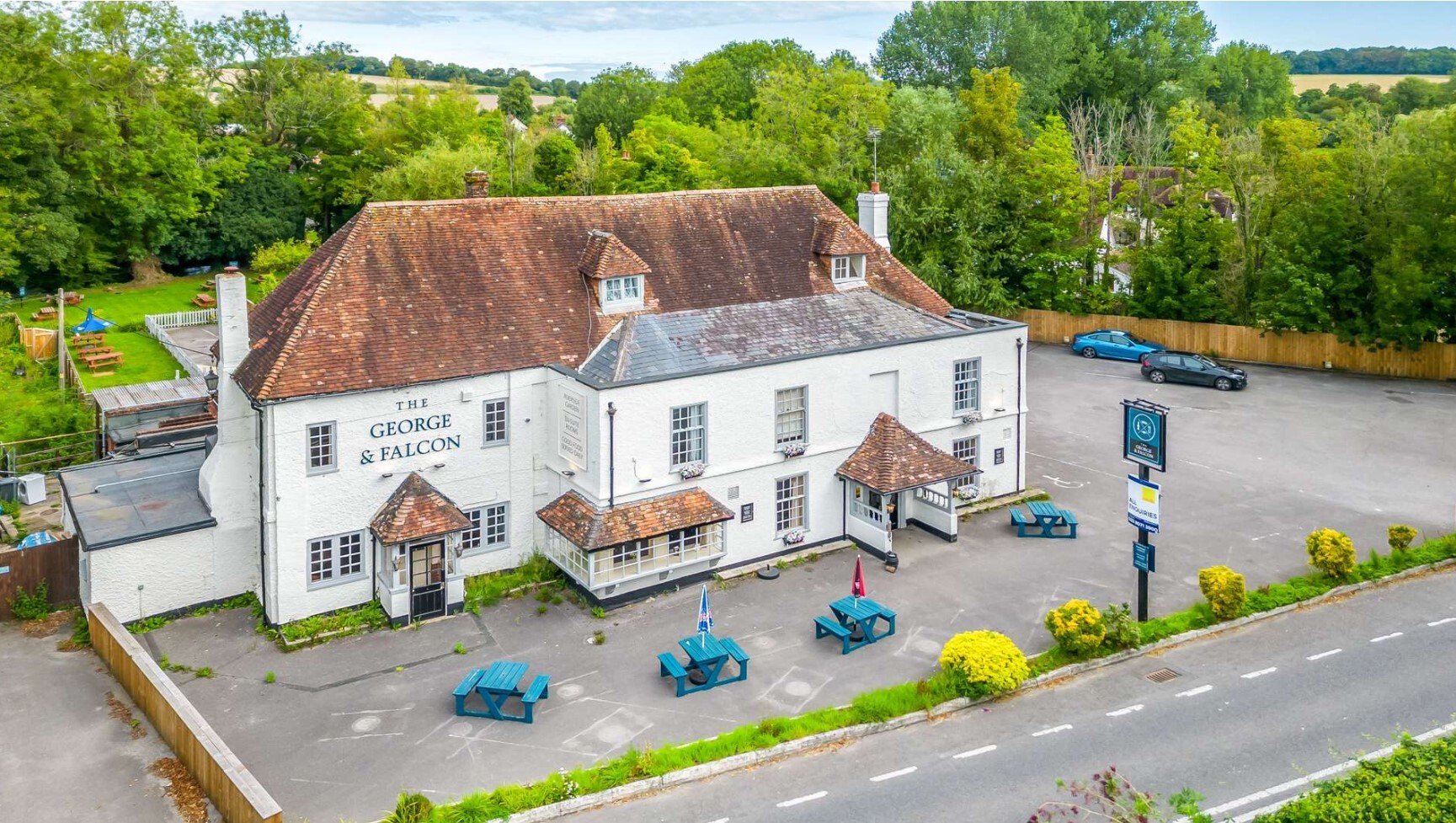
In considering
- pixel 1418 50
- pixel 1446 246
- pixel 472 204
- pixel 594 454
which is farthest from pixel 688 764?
pixel 1418 50

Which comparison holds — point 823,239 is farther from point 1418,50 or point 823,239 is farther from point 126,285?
point 1418,50

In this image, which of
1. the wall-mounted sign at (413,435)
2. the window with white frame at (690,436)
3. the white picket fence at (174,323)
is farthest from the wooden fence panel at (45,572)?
the white picket fence at (174,323)

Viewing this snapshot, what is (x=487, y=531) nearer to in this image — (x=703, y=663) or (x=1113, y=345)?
(x=703, y=663)

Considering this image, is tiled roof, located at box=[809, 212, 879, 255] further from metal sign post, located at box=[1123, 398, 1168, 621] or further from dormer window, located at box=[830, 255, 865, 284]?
metal sign post, located at box=[1123, 398, 1168, 621]

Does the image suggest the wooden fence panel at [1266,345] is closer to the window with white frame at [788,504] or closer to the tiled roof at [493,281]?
the tiled roof at [493,281]

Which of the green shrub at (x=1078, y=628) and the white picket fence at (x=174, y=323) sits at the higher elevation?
the white picket fence at (x=174, y=323)

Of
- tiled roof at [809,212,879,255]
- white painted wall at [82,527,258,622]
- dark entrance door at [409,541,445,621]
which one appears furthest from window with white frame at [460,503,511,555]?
tiled roof at [809,212,879,255]
